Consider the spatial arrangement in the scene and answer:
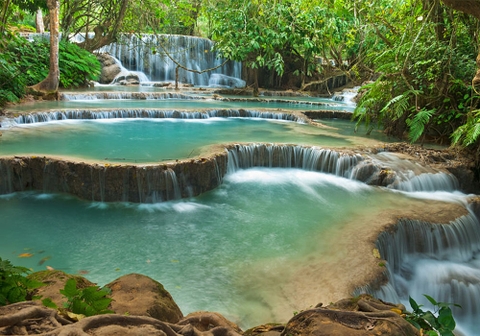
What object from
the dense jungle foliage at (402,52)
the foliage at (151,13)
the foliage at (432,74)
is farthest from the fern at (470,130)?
the foliage at (151,13)

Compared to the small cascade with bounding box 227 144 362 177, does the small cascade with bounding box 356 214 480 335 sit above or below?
below

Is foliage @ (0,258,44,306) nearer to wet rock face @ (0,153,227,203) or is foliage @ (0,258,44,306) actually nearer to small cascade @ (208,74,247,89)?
wet rock face @ (0,153,227,203)

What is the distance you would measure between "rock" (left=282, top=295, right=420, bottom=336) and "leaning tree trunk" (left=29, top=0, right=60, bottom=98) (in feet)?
44.0

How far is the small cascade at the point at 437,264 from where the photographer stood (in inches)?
183

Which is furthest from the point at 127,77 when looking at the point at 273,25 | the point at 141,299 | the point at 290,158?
the point at 141,299

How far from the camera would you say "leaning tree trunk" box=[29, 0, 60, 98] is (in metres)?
12.7

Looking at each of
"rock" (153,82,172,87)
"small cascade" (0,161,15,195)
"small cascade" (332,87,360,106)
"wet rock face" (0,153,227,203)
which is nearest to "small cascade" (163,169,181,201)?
"wet rock face" (0,153,227,203)

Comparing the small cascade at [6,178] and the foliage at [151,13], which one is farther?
the foliage at [151,13]

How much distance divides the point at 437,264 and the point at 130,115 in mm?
8919

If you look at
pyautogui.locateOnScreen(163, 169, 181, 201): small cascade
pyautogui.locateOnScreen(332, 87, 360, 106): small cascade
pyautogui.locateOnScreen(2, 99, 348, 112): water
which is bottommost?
pyautogui.locateOnScreen(163, 169, 181, 201): small cascade

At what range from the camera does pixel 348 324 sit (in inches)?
79.2

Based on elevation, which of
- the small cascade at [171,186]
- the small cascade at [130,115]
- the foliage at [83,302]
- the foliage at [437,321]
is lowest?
the small cascade at [171,186]

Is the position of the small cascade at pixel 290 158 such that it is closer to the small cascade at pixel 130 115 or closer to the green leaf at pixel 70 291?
the small cascade at pixel 130 115

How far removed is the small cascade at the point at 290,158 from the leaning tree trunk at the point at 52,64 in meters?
8.52
